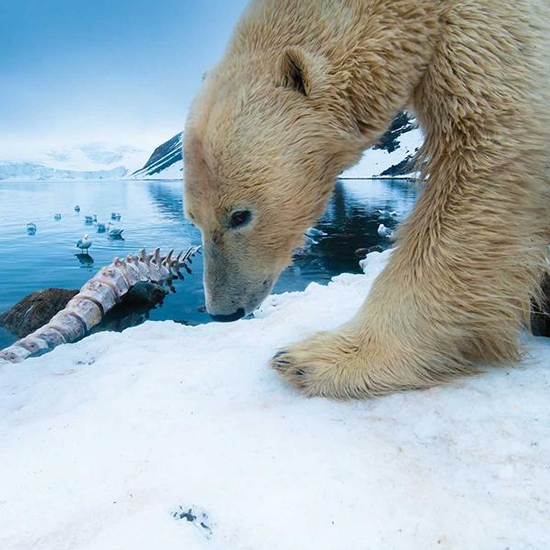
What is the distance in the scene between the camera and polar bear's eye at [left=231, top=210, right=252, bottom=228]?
73.8 inches

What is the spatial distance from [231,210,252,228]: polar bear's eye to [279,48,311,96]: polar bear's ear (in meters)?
0.53

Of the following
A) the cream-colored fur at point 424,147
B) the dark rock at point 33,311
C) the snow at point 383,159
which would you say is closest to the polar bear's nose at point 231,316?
the cream-colored fur at point 424,147

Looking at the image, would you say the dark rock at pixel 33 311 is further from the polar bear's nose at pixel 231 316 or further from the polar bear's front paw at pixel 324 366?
the polar bear's front paw at pixel 324 366

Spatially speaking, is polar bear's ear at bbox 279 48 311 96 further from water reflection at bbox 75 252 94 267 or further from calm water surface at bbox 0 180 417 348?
water reflection at bbox 75 252 94 267

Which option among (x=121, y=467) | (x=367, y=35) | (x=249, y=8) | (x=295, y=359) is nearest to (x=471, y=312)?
(x=295, y=359)

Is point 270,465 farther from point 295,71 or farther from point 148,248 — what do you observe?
point 148,248

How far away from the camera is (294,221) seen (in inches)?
76.4

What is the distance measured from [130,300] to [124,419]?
4193 mm

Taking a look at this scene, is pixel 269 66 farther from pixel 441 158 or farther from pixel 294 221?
pixel 441 158

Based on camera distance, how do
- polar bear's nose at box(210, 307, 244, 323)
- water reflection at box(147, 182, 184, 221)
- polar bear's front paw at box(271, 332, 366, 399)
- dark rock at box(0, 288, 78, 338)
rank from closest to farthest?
polar bear's front paw at box(271, 332, 366, 399) → polar bear's nose at box(210, 307, 244, 323) → dark rock at box(0, 288, 78, 338) → water reflection at box(147, 182, 184, 221)

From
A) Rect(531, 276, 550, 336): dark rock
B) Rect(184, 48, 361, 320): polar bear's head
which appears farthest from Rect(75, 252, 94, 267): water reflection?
Rect(531, 276, 550, 336): dark rock

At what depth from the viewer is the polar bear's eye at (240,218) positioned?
1874 mm

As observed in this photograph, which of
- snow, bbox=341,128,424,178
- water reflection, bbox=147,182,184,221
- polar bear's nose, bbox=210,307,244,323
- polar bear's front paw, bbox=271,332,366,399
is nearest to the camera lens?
polar bear's front paw, bbox=271,332,366,399

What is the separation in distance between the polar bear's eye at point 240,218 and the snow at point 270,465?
2.31 ft
